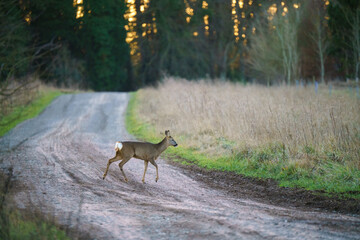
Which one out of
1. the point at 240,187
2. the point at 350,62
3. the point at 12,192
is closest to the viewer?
the point at 12,192

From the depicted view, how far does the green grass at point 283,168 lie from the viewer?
8391mm

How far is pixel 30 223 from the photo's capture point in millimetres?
5629

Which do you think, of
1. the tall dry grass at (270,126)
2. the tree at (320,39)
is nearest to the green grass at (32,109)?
the tall dry grass at (270,126)

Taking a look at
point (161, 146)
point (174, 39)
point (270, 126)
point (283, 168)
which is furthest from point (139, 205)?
point (174, 39)

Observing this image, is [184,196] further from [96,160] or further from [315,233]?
[96,160]

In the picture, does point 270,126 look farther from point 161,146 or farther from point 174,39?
point 174,39

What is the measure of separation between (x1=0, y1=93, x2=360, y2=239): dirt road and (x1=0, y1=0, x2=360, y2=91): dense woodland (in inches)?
96.4

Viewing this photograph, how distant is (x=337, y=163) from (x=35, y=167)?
7738mm

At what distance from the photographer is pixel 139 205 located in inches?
279

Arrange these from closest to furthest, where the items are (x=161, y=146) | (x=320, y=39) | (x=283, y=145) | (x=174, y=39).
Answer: (x=161, y=146)
(x=283, y=145)
(x=320, y=39)
(x=174, y=39)

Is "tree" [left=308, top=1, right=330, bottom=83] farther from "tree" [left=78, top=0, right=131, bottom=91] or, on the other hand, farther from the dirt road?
the dirt road

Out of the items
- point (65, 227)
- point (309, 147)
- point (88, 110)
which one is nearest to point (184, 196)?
point (65, 227)

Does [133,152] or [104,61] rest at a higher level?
[104,61]

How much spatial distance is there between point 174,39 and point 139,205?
44.1 meters
